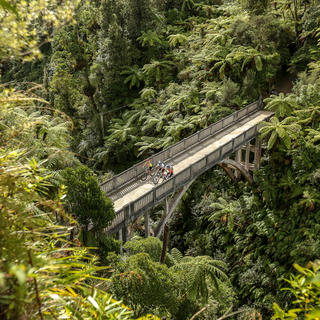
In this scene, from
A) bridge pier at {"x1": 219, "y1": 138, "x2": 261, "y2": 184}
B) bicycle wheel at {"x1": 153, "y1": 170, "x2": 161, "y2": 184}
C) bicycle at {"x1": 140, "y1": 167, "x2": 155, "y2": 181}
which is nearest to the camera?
bicycle wheel at {"x1": 153, "y1": 170, "x2": 161, "y2": 184}

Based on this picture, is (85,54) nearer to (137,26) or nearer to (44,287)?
(137,26)

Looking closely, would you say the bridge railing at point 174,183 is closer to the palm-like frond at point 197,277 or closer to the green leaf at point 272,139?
the green leaf at point 272,139

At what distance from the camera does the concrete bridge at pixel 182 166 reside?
1262 centimetres

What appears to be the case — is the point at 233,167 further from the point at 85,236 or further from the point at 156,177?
the point at 85,236

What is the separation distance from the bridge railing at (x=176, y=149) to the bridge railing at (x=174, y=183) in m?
2.02

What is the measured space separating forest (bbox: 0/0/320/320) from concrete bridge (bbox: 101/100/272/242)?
38.8 inches

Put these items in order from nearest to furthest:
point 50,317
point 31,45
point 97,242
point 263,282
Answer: point 50,317 < point 31,45 < point 97,242 < point 263,282

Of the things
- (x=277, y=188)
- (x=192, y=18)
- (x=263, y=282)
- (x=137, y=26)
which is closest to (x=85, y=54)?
(x=137, y=26)

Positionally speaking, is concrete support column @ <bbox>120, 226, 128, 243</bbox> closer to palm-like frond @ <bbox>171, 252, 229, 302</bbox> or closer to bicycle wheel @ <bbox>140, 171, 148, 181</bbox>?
palm-like frond @ <bbox>171, 252, 229, 302</bbox>

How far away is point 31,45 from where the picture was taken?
2.85 m

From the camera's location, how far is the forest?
5.69 meters

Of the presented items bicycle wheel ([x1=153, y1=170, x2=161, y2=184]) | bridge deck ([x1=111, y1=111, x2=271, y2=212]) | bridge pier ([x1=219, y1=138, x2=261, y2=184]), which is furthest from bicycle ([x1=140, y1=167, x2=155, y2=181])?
bridge pier ([x1=219, y1=138, x2=261, y2=184])

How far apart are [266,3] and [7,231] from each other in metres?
28.1

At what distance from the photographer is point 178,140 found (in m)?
23.6
